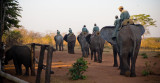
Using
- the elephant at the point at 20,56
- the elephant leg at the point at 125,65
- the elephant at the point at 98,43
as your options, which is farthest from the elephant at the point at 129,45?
the elephant at the point at 98,43

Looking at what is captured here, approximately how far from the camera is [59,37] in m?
24.1

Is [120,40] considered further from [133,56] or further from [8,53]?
[8,53]

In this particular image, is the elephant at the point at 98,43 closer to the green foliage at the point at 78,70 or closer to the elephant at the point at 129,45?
the elephant at the point at 129,45

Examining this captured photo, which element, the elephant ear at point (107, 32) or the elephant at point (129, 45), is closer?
the elephant at point (129, 45)

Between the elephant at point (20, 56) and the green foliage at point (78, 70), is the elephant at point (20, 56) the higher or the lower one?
the higher one

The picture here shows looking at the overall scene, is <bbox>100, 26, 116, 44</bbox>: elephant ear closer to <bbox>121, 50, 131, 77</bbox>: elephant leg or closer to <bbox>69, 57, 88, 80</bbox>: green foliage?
<bbox>121, 50, 131, 77</bbox>: elephant leg

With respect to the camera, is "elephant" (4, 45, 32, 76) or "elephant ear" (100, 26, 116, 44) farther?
"elephant ear" (100, 26, 116, 44)

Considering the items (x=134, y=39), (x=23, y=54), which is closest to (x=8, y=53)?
(x=23, y=54)

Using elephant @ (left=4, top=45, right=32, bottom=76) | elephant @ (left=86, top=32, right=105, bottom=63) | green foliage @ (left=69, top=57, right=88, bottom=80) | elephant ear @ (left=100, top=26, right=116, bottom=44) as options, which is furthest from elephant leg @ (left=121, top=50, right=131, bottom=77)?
elephant @ (left=86, top=32, right=105, bottom=63)

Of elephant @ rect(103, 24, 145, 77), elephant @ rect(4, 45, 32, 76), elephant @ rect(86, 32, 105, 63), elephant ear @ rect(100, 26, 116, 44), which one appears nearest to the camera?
elephant @ rect(103, 24, 145, 77)

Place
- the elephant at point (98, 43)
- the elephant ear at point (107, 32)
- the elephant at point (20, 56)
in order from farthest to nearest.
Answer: the elephant at point (98, 43) → the elephant ear at point (107, 32) → the elephant at point (20, 56)

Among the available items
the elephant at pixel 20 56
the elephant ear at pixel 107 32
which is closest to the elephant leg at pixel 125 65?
the elephant ear at pixel 107 32

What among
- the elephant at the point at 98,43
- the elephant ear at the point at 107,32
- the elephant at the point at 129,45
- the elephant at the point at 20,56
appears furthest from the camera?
the elephant at the point at 98,43

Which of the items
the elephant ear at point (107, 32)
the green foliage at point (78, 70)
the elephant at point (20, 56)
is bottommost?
the green foliage at point (78, 70)
